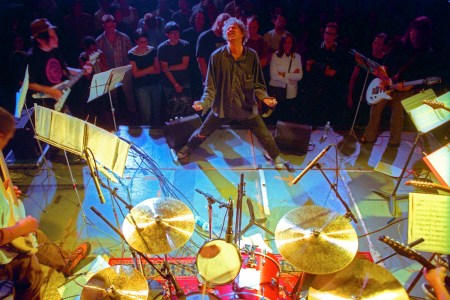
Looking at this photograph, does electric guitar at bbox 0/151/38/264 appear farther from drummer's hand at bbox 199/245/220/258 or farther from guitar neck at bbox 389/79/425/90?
guitar neck at bbox 389/79/425/90

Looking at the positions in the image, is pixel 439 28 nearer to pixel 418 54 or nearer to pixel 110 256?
pixel 418 54

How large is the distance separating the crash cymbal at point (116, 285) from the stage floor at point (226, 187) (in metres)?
1.37

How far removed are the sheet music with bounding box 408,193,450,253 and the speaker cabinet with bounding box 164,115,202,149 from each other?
4118 mm

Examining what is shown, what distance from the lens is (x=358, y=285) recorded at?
131 inches

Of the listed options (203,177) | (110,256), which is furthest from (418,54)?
(110,256)

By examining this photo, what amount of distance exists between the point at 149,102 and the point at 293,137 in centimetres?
289

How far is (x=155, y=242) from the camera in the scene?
348cm

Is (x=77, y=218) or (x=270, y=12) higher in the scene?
(x=270, y=12)

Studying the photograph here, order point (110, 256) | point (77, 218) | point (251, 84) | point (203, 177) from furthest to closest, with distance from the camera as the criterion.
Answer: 1. point (203, 177)
2. point (251, 84)
3. point (77, 218)
4. point (110, 256)

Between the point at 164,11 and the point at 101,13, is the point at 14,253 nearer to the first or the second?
the point at 101,13

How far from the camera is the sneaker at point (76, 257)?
15.2 ft

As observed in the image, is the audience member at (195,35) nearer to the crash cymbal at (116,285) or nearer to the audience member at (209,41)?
the audience member at (209,41)

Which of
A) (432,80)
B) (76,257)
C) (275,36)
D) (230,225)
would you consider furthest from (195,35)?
(230,225)

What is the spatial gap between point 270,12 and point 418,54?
3.64 metres
